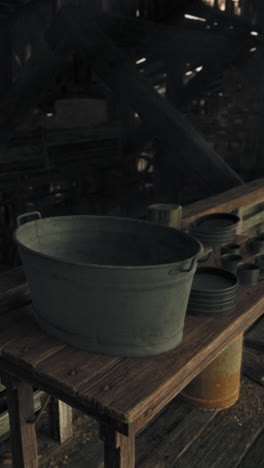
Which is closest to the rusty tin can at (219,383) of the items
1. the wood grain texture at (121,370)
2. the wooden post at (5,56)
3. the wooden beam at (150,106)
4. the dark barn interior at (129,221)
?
the dark barn interior at (129,221)

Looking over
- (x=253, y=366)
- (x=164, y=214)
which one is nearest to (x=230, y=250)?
(x=164, y=214)

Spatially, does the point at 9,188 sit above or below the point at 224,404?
above

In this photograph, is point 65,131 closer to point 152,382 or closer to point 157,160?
point 157,160

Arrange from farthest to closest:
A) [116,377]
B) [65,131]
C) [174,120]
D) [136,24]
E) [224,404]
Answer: [65,131] < [136,24] < [174,120] < [224,404] < [116,377]

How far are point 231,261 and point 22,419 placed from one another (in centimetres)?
143

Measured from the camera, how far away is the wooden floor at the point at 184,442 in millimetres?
2947

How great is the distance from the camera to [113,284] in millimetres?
1765

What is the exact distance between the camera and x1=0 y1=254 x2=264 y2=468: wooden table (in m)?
1.74

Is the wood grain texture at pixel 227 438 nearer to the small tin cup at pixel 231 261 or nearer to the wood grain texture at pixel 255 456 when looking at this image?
the wood grain texture at pixel 255 456

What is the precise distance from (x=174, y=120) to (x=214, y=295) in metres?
3.40

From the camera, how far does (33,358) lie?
6.41 ft

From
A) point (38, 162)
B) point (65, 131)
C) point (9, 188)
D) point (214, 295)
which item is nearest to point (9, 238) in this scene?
point (9, 188)

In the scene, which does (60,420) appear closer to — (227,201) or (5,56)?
(227,201)

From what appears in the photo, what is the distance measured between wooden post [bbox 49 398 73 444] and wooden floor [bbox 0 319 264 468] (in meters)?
0.05
